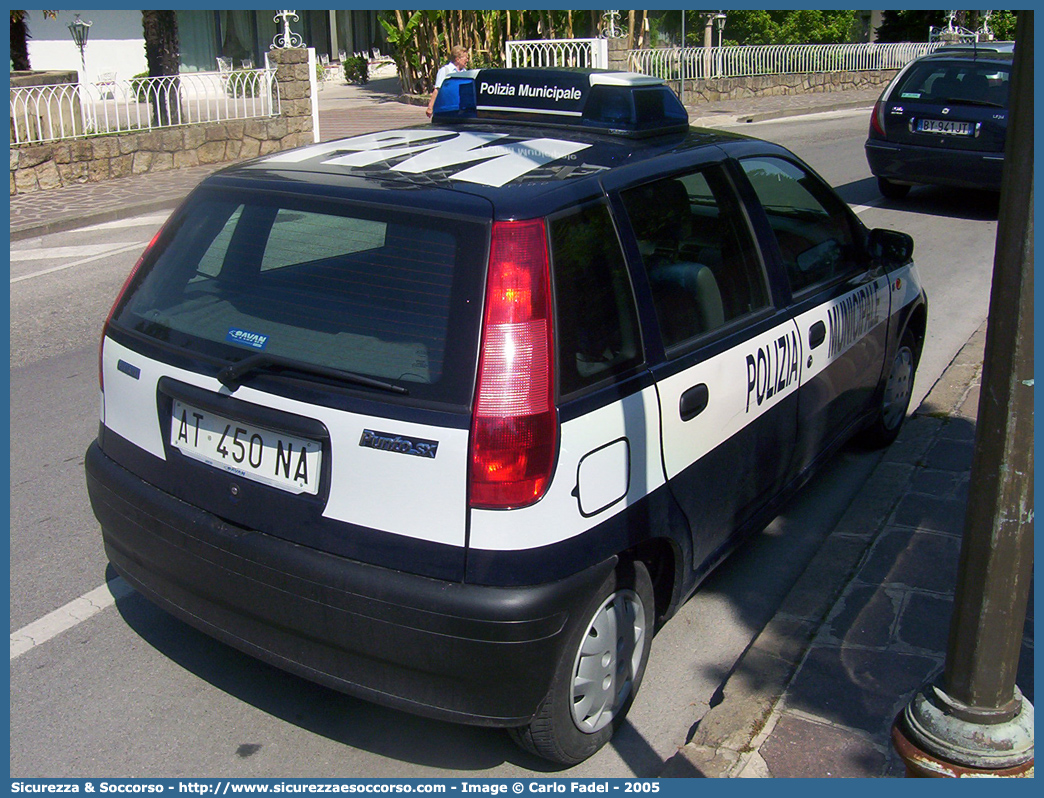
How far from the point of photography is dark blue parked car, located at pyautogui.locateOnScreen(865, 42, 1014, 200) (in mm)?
11289

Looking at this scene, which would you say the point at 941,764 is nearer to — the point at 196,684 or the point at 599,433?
the point at 599,433

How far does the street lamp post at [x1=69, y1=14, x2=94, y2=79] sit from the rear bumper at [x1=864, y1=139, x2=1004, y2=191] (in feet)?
79.7

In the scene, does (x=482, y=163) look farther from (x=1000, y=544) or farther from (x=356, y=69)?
(x=356, y=69)

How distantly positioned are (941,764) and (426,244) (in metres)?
1.75

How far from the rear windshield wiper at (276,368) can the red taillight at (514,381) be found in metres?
0.31

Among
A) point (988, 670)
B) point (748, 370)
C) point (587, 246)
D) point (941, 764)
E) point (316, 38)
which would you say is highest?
point (316, 38)

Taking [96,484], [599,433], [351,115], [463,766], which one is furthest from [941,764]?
[351,115]

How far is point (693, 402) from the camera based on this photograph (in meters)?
3.14

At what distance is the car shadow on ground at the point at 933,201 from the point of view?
40.1 feet

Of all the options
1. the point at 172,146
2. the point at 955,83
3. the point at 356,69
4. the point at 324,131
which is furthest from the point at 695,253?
the point at 356,69

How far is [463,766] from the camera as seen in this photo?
119 inches

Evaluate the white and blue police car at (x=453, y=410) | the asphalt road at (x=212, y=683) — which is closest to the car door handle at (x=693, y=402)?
the white and blue police car at (x=453, y=410)

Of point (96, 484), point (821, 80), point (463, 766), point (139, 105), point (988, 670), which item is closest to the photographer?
point (988, 670)

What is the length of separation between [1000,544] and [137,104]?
15.0m
